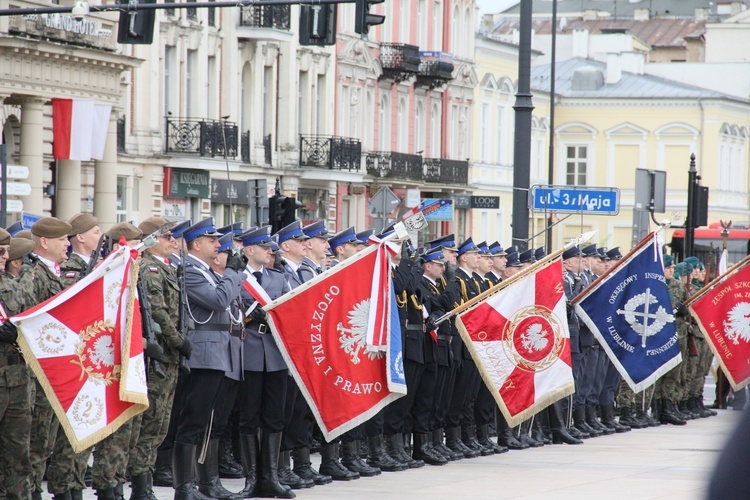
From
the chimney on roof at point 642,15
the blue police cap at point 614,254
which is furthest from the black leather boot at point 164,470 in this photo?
the chimney on roof at point 642,15

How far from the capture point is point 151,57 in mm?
36750

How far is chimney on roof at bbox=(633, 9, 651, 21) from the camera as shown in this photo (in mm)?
103000

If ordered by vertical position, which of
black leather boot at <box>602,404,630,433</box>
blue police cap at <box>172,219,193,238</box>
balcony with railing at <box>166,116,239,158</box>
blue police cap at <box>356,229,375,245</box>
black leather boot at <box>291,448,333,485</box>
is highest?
balcony with railing at <box>166,116,239,158</box>

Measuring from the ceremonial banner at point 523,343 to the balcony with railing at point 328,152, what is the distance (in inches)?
1213

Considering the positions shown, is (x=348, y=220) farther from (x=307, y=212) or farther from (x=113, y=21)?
(x=113, y=21)

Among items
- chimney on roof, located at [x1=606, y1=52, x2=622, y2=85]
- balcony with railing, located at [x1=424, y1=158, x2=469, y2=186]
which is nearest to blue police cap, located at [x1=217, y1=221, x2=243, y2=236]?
balcony with railing, located at [x1=424, y1=158, x2=469, y2=186]

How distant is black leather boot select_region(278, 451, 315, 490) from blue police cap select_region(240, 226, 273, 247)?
1710 millimetres

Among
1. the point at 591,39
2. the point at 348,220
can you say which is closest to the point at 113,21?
the point at 348,220

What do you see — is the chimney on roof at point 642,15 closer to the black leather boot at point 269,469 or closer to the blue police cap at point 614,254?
the blue police cap at point 614,254

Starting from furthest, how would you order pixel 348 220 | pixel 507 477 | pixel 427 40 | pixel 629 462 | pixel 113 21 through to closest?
pixel 427 40, pixel 348 220, pixel 113 21, pixel 629 462, pixel 507 477

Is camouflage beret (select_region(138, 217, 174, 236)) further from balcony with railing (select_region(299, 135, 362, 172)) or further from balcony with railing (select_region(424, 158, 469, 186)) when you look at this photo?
balcony with railing (select_region(424, 158, 469, 186))

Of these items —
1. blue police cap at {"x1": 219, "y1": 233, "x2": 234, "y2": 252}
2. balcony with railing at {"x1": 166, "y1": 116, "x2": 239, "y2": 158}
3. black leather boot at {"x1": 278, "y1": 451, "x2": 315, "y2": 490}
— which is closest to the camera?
blue police cap at {"x1": 219, "y1": 233, "x2": 234, "y2": 252}

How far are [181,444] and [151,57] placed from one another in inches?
1057

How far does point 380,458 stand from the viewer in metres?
13.7
